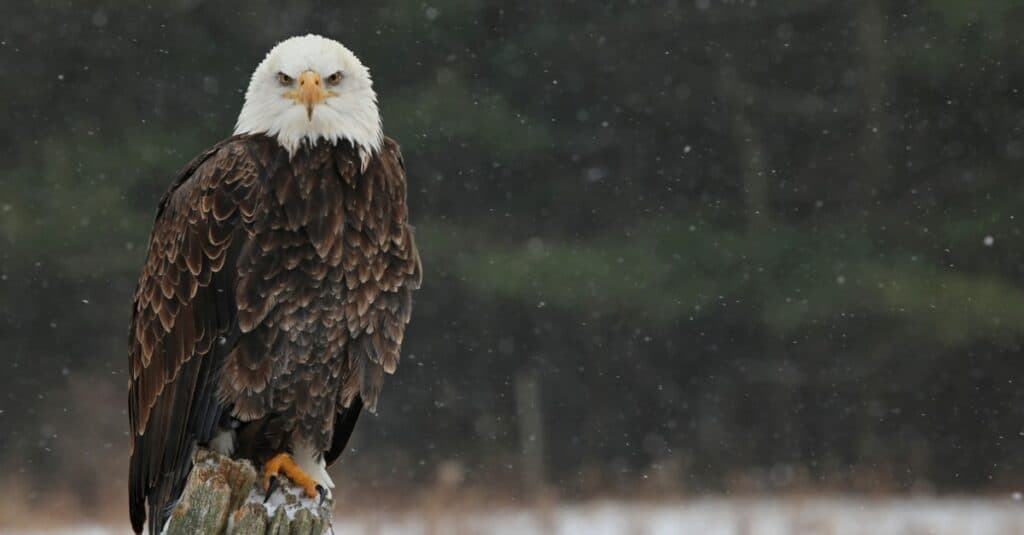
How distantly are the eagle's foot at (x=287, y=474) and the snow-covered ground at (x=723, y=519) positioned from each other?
5741 mm

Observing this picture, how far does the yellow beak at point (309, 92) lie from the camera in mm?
3943

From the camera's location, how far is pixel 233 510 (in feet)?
10.9

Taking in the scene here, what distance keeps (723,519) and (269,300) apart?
842 cm

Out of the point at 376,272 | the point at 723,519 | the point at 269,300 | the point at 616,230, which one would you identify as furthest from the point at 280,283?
the point at 616,230

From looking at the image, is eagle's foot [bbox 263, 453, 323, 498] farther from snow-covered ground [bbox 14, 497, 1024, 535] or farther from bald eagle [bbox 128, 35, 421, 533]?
snow-covered ground [bbox 14, 497, 1024, 535]

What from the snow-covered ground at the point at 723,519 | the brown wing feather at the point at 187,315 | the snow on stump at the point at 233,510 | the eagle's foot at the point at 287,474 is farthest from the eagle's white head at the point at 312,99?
the snow-covered ground at the point at 723,519

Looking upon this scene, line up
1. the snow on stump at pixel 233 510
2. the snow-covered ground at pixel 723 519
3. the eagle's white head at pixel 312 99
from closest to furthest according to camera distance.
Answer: the snow on stump at pixel 233 510, the eagle's white head at pixel 312 99, the snow-covered ground at pixel 723 519

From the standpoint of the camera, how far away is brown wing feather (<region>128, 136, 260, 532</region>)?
4016 millimetres

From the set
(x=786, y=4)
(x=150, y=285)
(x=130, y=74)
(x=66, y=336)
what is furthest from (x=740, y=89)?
(x=150, y=285)

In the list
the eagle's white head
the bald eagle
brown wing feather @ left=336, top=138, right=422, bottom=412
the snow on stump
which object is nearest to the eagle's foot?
the bald eagle

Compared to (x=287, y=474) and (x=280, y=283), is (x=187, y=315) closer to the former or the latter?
(x=280, y=283)

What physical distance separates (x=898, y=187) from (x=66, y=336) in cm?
915

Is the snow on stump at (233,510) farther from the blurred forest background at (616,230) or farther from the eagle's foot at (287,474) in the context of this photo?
the blurred forest background at (616,230)

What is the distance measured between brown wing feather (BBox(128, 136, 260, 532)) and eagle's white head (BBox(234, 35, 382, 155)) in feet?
0.38
